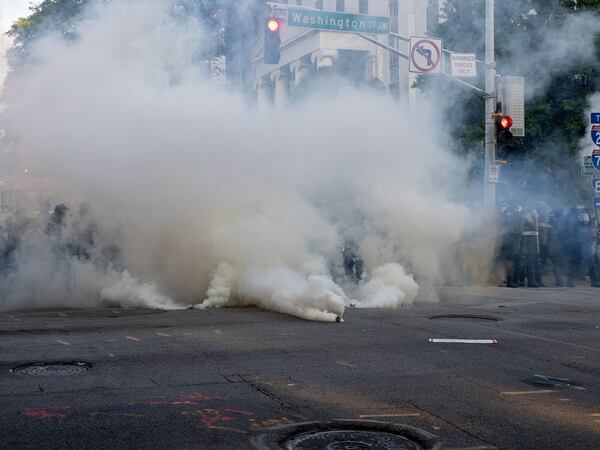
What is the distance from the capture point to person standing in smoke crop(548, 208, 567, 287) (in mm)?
16984

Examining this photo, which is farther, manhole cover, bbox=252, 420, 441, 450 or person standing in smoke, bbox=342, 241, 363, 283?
person standing in smoke, bbox=342, 241, 363, 283

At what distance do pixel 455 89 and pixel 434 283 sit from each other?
26.9ft

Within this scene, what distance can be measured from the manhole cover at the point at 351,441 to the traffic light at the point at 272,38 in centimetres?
1019

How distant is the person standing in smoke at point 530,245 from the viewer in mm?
16203

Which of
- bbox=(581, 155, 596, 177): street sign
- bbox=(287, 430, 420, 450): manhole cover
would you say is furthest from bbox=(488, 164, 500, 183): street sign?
bbox=(287, 430, 420, 450): manhole cover

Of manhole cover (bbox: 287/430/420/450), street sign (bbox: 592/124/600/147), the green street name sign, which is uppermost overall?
the green street name sign

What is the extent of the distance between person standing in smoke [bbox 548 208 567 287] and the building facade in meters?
4.17

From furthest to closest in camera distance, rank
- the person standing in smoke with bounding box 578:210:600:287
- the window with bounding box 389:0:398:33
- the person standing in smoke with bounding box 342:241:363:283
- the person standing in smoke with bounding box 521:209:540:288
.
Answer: the window with bounding box 389:0:398:33 → the person standing in smoke with bounding box 578:210:600:287 → the person standing in smoke with bounding box 521:209:540:288 → the person standing in smoke with bounding box 342:241:363:283

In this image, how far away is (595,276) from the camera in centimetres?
1681

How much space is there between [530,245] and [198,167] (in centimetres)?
742

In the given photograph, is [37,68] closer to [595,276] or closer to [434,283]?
[434,283]

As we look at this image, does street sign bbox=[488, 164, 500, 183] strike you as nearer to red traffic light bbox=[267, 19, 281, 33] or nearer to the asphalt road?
red traffic light bbox=[267, 19, 281, 33]

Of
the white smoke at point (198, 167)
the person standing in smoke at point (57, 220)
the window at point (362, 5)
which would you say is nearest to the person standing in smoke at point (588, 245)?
the white smoke at point (198, 167)

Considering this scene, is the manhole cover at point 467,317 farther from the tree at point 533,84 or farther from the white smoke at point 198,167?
the tree at point 533,84
